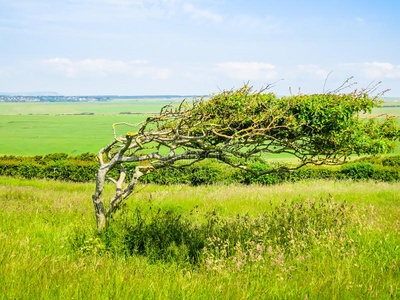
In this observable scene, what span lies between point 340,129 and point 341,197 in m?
7.05

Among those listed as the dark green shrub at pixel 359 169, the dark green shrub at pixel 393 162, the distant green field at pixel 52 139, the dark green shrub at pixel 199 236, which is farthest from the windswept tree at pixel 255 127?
the distant green field at pixel 52 139

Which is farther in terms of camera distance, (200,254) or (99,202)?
(99,202)

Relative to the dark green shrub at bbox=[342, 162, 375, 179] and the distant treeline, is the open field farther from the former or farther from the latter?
the dark green shrub at bbox=[342, 162, 375, 179]

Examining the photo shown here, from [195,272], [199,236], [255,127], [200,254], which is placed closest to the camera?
[195,272]

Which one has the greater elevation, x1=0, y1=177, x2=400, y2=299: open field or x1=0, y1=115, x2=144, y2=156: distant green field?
x1=0, y1=177, x2=400, y2=299: open field

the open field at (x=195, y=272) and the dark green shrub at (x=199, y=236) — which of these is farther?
the dark green shrub at (x=199, y=236)

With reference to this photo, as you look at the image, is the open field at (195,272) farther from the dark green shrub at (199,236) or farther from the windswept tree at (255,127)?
the windswept tree at (255,127)

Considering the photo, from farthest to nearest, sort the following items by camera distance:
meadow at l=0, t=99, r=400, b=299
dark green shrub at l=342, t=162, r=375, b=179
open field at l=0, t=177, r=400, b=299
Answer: dark green shrub at l=342, t=162, r=375, b=179, meadow at l=0, t=99, r=400, b=299, open field at l=0, t=177, r=400, b=299

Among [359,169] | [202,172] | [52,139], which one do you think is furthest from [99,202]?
[52,139]

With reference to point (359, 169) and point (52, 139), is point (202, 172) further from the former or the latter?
point (52, 139)

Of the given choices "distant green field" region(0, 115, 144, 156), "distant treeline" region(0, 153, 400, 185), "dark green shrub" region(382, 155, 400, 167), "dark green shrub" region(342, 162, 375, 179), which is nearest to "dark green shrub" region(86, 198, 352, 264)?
"distant treeline" region(0, 153, 400, 185)

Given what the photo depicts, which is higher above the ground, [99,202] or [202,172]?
[99,202]

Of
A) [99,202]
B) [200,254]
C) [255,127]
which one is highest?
[255,127]

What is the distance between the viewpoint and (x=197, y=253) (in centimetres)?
581
